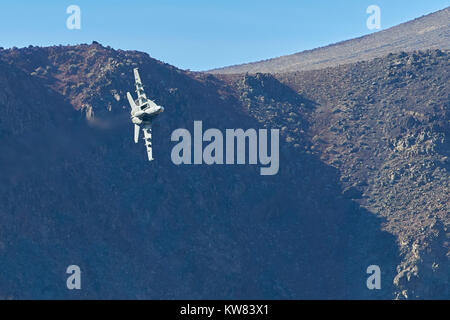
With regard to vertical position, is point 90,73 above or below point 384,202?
above

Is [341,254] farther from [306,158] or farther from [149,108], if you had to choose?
[149,108]

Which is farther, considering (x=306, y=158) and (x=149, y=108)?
(x=306, y=158)

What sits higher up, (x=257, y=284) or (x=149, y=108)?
(x=149, y=108)

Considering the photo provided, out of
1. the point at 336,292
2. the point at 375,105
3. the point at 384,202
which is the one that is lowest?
the point at 336,292
